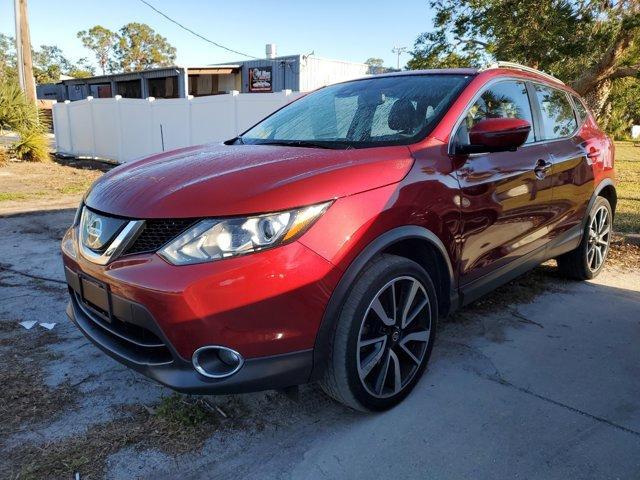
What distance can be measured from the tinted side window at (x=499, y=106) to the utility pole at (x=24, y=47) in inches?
758

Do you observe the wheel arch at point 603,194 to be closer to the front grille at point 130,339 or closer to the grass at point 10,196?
the front grille at point 130,339

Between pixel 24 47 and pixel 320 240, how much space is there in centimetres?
2116

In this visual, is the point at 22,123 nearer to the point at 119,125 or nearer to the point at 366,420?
the point at 119,125

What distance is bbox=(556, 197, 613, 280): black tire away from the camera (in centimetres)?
447

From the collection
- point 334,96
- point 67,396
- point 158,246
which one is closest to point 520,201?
point 334,96

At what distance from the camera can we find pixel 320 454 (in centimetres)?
233

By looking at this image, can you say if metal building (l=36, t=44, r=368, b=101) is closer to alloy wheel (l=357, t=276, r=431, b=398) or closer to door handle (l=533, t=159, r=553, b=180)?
door handle (l=533, t=159, r=553, b=180)

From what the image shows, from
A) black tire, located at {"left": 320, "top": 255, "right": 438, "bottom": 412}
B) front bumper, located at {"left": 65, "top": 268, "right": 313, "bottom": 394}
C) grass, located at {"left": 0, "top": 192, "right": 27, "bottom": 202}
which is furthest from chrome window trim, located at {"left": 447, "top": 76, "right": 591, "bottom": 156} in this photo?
grass, located at {"left": 0, "top": 192, "right": 27, "bottom": 202}

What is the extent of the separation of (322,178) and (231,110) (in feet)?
32.1

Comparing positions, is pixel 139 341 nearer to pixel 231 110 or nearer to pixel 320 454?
pixel 320 454

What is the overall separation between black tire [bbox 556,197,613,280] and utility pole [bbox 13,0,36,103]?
1927 centimetres

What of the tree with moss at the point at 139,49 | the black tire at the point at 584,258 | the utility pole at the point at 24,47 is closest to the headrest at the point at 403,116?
the black tire at the point at 584,258

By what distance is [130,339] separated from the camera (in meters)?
2.29

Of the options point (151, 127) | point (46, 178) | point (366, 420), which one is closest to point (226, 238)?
point (366, 420)
